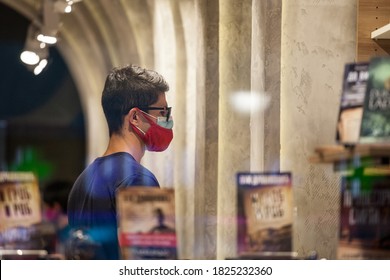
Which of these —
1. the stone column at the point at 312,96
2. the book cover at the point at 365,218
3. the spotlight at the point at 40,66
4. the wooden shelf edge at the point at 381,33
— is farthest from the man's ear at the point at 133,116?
the wooden shelf edge at the point at 381,33

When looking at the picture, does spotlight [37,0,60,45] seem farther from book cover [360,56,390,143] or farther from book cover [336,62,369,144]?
book cover [360,56,390,143]

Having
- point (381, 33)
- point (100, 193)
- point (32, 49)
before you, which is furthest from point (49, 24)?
point (381, 33)

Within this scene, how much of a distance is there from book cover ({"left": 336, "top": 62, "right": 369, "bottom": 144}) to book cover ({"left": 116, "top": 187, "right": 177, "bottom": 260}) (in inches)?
28.2

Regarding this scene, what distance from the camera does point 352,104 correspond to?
12.6 ft

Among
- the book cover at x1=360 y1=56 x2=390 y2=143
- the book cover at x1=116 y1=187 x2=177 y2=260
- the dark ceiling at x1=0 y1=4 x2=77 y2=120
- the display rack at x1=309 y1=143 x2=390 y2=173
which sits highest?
the dark ceiling at x1=0 y1=4 x2=77 y2=120

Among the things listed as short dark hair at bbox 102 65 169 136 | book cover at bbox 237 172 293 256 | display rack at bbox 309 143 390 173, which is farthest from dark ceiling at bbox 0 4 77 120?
display rack at bbox 309 143 390 173

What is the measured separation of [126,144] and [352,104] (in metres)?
1.02

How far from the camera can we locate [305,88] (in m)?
4.39

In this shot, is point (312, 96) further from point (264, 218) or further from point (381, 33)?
point (264, 218)

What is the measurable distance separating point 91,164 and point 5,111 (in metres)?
0.42

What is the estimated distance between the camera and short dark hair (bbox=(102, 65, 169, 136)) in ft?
14.2
